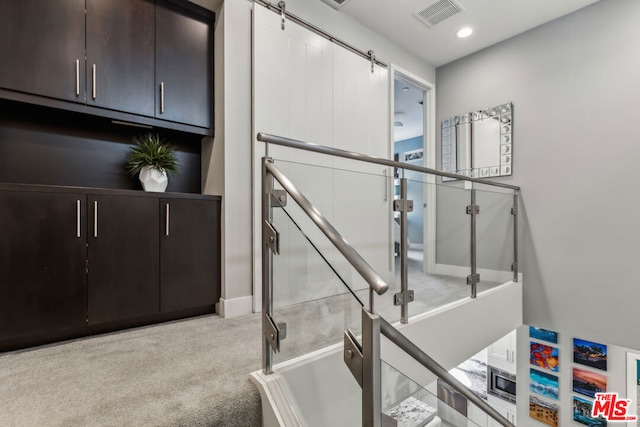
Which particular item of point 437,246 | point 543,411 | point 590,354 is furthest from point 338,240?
point 543,411

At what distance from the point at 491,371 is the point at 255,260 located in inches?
189

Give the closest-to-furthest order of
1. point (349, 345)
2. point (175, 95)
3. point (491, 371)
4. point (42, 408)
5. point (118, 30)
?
point (349, 345)
point (42, 408)
point (118, 30)
point (175, 95)
point (491, 371)

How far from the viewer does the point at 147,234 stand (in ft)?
6.40

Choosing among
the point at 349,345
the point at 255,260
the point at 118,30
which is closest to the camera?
the point at 349,345

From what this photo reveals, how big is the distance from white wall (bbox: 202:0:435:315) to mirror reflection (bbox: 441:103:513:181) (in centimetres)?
272

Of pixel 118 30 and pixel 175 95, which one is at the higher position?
pixel 118 30

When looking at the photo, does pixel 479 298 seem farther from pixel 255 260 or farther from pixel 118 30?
pixel 118 30

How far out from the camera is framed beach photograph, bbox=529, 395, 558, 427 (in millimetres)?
3611

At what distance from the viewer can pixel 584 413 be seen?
11.1ft

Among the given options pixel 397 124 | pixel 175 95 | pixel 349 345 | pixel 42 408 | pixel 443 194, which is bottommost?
pixel 42 408

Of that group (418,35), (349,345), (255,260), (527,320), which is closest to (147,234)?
(255,260)

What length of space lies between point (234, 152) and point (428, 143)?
9.18ft

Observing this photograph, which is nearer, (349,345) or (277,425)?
(349,345)

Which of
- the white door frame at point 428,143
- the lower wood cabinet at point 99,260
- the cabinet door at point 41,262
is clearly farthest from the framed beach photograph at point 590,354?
the cabinet door at point 41,262
